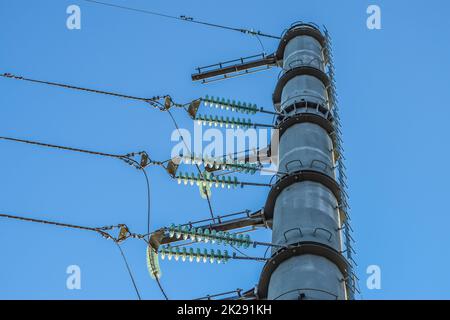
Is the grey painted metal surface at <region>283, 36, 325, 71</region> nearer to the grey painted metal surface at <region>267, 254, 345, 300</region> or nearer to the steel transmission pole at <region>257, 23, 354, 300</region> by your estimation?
the steel transmission pole at <region>257, 23, 354, 300</region>

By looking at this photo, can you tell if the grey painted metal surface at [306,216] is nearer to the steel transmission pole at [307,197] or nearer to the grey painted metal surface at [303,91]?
the steel transmission pole at [307,197]

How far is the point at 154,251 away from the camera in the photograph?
21062 mm

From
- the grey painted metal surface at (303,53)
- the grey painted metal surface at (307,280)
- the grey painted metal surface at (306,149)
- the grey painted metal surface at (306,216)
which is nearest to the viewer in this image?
the grey painted metal surface at (307,280)

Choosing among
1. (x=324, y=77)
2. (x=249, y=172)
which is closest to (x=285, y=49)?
(x=324, y=77)

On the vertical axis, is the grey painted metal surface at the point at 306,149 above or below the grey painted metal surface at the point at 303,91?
below

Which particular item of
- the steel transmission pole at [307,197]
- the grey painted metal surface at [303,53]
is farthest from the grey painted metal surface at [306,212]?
the grey painted metal surface at [303,53]

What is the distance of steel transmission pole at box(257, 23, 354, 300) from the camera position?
17781 mm

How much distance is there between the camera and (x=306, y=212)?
19.6m

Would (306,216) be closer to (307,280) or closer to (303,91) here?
(307,280)

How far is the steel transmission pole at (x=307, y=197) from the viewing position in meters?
17.8

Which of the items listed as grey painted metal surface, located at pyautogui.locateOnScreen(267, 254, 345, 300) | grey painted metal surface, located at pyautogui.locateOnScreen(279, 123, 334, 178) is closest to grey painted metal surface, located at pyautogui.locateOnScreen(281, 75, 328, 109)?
grey painted metal surface, located at pyautogui.locateOnScreen(279, 123, 334, 178)
